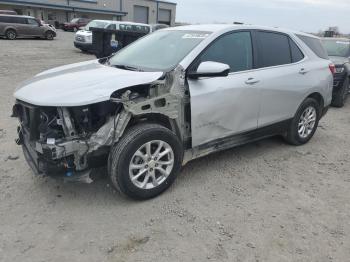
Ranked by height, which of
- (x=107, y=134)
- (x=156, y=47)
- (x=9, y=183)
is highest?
(x=156, y=47)

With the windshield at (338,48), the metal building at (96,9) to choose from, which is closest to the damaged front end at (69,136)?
the windshield at (338,48)

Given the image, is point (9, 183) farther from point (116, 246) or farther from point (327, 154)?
point (327, 154)

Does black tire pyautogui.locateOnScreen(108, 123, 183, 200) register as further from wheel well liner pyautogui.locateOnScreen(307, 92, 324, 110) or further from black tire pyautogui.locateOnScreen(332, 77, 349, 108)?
black tire pyautogui.locateOnScreen(332, 77, 349, 108)

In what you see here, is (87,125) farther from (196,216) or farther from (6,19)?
(6,19)

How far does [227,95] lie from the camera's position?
13.6 ft

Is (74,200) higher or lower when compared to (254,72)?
lower

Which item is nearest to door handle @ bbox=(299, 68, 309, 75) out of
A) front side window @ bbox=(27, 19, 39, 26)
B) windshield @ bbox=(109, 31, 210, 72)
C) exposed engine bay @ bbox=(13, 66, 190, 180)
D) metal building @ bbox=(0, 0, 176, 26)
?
windshield @ bbox=(109, 31, 210, 72)

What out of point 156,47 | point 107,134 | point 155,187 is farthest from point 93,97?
point 156,47

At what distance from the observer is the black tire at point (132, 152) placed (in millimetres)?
3428

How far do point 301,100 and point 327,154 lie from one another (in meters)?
0.91

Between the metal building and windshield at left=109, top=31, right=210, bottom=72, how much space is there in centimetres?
4603

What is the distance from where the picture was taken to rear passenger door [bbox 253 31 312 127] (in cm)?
464

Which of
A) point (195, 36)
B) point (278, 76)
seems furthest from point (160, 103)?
point (278, 76)

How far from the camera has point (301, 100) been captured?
5262 mm
